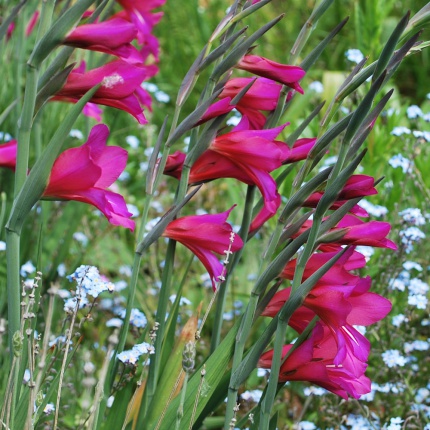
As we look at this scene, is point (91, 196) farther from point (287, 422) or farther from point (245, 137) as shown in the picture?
point (287, 422)

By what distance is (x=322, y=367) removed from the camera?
45.0 inches

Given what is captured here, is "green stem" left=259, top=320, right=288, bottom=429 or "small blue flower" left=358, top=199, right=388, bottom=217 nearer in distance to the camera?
"green stem" left=259, top=320, right=288, bottom=429

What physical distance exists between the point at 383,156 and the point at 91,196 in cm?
148

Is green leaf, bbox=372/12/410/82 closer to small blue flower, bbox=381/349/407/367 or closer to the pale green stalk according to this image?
the pale green stalk

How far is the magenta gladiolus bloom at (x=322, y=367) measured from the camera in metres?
1.14

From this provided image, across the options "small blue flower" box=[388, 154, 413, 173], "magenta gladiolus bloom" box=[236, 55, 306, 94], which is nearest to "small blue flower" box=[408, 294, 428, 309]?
"small blue flower" box=[388, 154, 413, 173]

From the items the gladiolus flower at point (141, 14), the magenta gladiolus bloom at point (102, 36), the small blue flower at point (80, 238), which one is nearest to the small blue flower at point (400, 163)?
the gladiolus flower at point (141, 14)

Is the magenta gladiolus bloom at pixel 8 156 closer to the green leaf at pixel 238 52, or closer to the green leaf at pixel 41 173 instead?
the green leaf at pixel 41 173

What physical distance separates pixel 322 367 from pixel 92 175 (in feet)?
1.43

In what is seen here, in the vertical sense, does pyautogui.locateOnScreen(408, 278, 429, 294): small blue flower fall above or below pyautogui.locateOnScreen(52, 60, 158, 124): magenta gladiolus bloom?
below

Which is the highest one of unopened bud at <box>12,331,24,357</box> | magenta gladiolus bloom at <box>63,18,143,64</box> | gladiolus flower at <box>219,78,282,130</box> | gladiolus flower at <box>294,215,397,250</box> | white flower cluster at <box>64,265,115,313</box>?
gladiolus flower at <box>219,78,282,130</box>

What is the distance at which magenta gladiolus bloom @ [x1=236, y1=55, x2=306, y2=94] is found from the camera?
117 centimetres

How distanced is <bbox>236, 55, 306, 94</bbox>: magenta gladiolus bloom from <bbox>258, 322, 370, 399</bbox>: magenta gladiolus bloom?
368 millimetres

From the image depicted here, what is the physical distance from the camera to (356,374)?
1.13 meters
